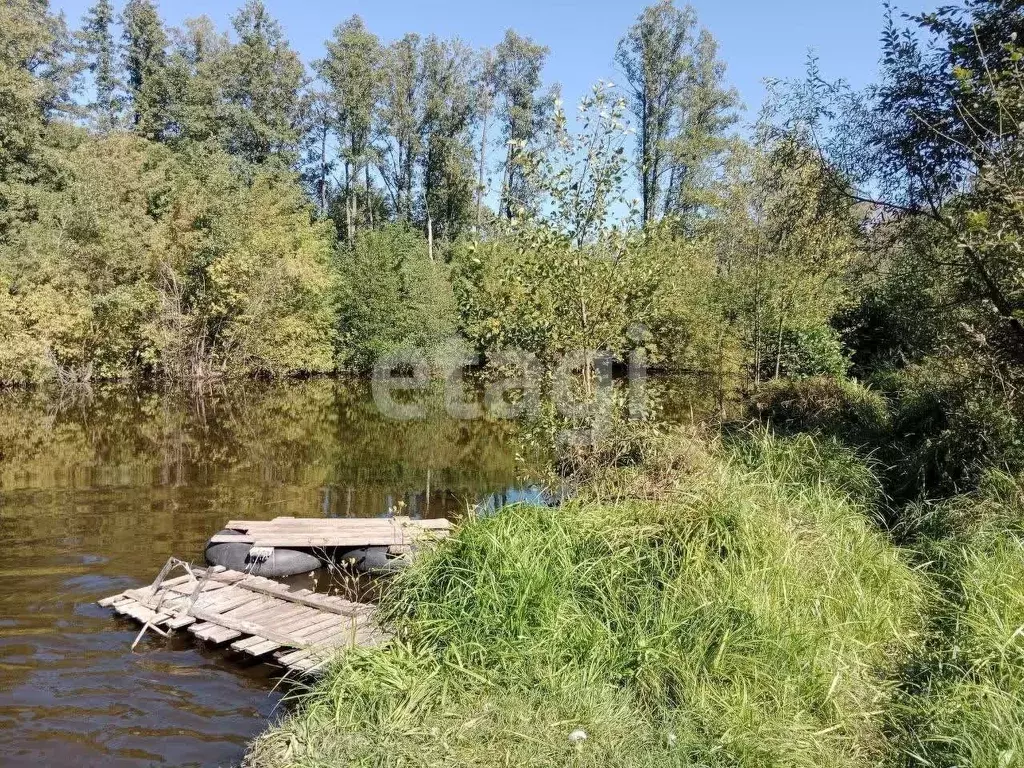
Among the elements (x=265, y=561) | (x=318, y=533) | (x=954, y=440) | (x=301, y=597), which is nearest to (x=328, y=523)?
(x=318, y=533)

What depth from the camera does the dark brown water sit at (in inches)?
251

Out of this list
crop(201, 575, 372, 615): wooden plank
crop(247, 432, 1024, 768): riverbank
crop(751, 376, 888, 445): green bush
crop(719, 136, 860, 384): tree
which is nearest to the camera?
crop(247, 432, 1024, 768): riverbank

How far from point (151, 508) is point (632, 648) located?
1130cm

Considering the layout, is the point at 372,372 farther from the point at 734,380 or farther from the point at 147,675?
the point at 147,675

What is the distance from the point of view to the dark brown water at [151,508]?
637 cm

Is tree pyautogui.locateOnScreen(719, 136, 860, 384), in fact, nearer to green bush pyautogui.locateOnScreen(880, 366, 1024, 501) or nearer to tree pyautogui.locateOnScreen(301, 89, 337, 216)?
green bush pyautogui.locateOnScreen(880, 366, 1024, 501)

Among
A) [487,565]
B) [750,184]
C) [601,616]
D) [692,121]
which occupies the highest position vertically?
[692,121]

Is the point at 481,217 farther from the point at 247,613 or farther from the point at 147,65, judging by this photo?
the point at 147,65

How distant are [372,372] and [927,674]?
36.0 meters

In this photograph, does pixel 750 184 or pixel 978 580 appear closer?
pixel 978 580

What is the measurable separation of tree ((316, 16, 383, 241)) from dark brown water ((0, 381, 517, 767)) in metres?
23.3

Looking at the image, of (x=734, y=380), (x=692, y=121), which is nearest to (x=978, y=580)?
(x=734, y=380)

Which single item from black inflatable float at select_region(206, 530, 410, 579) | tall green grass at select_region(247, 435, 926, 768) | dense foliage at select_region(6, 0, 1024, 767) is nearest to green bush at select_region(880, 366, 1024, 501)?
dense foliage at select_region(6, 0, 1024, 767)

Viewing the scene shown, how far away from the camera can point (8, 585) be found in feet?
30.6
